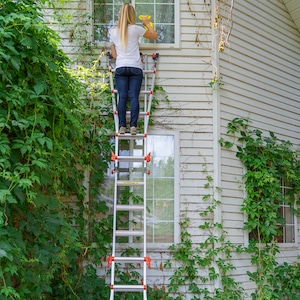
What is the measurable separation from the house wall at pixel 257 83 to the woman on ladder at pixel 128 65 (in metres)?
1.25

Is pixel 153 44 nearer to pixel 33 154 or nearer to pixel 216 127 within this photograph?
pixel 216 127

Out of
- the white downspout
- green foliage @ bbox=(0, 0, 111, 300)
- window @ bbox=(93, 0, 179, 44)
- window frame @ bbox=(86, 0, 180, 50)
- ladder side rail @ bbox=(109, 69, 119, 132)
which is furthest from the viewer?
window @ bbox=(93, 0, 179, 44)

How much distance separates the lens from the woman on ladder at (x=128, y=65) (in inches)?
188

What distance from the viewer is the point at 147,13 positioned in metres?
5.53

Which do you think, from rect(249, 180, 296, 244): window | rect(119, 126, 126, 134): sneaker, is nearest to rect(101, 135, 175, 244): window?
rect(119, 126, 126, 134): sneaker

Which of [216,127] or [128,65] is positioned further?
[216,127]

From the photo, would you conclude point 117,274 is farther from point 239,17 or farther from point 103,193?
point 239,17

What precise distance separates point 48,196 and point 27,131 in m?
0.86

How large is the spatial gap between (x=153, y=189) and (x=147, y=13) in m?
2.29

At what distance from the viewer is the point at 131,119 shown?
477cm

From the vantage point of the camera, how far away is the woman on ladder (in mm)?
4777

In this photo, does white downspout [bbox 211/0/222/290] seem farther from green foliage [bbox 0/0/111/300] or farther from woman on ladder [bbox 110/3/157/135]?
green foliage [bbox 0/0/111/300]

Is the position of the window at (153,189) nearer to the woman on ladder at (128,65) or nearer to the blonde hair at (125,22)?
the woman on ladder at (128,65)

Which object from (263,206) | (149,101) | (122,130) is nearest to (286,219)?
(263,206)
